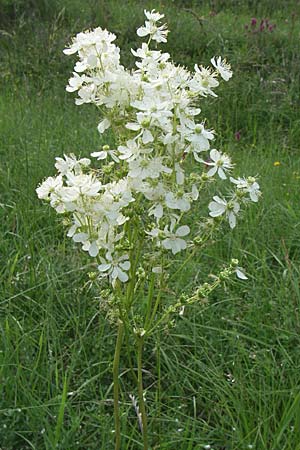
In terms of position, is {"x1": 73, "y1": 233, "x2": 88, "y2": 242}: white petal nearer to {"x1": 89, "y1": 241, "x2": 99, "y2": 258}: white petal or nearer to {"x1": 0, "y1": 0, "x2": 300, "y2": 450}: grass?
{"x1": 89, "y1": 241, "x2": 99, "y2": 258}: white petal

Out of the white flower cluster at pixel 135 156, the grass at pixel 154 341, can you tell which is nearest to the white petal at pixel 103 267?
the white flower cluster at pixel 135 156

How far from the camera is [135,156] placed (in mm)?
1346

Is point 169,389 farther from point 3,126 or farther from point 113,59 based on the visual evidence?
point 3,126

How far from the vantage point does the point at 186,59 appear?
6.46 metres

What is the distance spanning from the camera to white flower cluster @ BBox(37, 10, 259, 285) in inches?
52.3

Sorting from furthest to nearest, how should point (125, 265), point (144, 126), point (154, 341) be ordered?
point (154, 341), point (125, 265), point (144, 126)

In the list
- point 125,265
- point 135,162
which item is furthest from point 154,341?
point 135,162

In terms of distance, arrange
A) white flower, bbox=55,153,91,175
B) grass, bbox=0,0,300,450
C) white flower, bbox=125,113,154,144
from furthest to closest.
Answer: grass, bbox=0,0,300,450, white flower, bbox=55,153,91,175, white flower, bbox=125,113,154,144

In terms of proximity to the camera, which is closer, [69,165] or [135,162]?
[135,162]

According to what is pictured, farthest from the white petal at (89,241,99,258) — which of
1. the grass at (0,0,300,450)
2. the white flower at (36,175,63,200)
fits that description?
the grass at (0,0,300,450)

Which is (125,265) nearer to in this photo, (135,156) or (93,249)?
(93,249)

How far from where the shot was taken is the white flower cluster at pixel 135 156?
1329 mm

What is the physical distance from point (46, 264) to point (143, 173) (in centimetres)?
135

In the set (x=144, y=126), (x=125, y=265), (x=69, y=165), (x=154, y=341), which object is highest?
(x=144, y=126)
